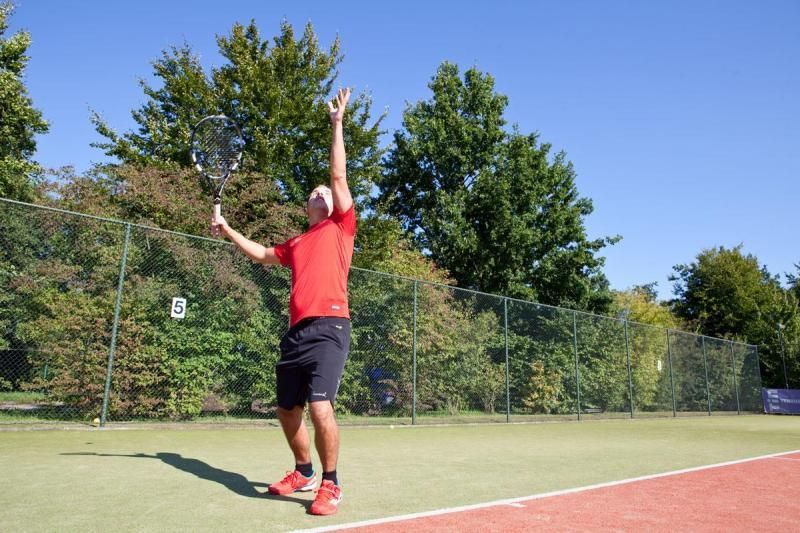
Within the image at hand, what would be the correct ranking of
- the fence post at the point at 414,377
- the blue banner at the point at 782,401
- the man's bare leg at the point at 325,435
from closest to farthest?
the man's bare leg at the point at 325,435 → the fence post at the point at 414,377 → the blue banner at the point at 782,401

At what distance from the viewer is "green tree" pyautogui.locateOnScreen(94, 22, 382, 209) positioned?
16281 millimetres

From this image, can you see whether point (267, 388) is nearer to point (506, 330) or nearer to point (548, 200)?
point (506, 330)

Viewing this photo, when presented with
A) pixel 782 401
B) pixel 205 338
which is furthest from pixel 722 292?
pixel 205 338

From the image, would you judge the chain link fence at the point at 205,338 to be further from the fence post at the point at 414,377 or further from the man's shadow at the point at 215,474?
the man's shadow at the point at 215,474

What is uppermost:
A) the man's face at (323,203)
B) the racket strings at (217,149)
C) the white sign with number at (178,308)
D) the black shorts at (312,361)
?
the racket strings at (217,149)

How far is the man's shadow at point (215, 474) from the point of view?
3624 millimetres

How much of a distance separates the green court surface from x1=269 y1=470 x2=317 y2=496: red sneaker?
0.22ft

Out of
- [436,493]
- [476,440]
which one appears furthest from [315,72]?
[436,493]

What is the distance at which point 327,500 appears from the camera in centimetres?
319

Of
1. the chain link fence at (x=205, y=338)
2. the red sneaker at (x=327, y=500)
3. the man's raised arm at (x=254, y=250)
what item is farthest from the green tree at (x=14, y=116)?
the red sneaker at (x=327, y=500)

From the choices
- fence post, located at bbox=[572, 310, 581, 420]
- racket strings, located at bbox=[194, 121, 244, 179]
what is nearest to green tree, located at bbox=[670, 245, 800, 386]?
fence post, located at bbox=[572, 310, 581, 420]

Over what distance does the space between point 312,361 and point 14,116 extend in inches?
861

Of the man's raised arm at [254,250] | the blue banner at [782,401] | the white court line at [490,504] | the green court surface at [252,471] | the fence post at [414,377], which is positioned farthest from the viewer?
the blue banner at [782,401]

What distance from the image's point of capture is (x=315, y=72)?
18297 millimetres
